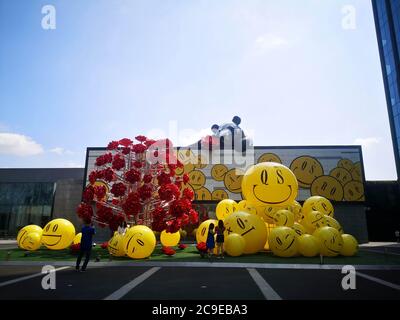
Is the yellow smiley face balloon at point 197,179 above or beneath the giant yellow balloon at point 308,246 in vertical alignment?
above

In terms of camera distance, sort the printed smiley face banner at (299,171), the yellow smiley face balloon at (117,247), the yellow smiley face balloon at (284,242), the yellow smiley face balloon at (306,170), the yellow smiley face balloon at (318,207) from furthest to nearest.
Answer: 1. the yellow smiley face balloon at (306,170)
2. the printed smiley face banner at (299,171)
3. the yellow smiley face balloon at (318,207)
4. the yellow smiley face balloon at (284,242)
5. the yellow smiley face balloon at (117,247)

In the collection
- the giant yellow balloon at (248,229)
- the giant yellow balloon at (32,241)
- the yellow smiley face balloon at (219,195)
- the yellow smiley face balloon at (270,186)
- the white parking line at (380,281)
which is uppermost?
the yellow smiley face balloon at (219,195)

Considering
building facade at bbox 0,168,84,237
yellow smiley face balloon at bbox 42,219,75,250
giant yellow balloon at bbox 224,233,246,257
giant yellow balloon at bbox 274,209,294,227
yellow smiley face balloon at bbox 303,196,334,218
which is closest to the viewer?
giant yellow balloon at bbox 224,233,246,257

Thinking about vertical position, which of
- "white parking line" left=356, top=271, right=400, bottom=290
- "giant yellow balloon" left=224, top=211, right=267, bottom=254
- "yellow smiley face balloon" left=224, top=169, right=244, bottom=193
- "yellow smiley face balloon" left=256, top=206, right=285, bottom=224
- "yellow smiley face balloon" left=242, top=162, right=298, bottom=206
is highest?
"yellow smiley face balloon" left=224, top=169, right=244, bottom=193

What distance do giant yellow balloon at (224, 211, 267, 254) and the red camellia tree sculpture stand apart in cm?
291

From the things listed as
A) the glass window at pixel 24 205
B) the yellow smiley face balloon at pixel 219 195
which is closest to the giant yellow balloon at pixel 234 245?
the yellow smiley face balloon at pixel 219 195

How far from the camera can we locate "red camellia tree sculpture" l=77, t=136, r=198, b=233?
14602 millimetres

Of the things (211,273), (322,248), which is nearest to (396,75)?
(322,248)

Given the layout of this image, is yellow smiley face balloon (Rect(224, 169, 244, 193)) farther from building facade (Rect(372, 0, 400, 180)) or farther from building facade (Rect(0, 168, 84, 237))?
building facade (Rect(0, 168, 84, 237))

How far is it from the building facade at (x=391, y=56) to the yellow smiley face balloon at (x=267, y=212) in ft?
A: 77.8

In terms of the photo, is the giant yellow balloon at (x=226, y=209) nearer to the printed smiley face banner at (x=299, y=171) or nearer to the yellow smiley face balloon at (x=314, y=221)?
the yellow smiley face balloon at (x=314, y=221)

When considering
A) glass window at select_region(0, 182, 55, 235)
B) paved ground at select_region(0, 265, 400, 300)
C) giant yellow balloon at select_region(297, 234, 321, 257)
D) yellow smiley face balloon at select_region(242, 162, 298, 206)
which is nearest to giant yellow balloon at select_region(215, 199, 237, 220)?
yellow smiley face balloon at select_region(242, 162, 298, 206)

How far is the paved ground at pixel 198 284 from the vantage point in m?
5.85

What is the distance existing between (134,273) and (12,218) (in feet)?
111
